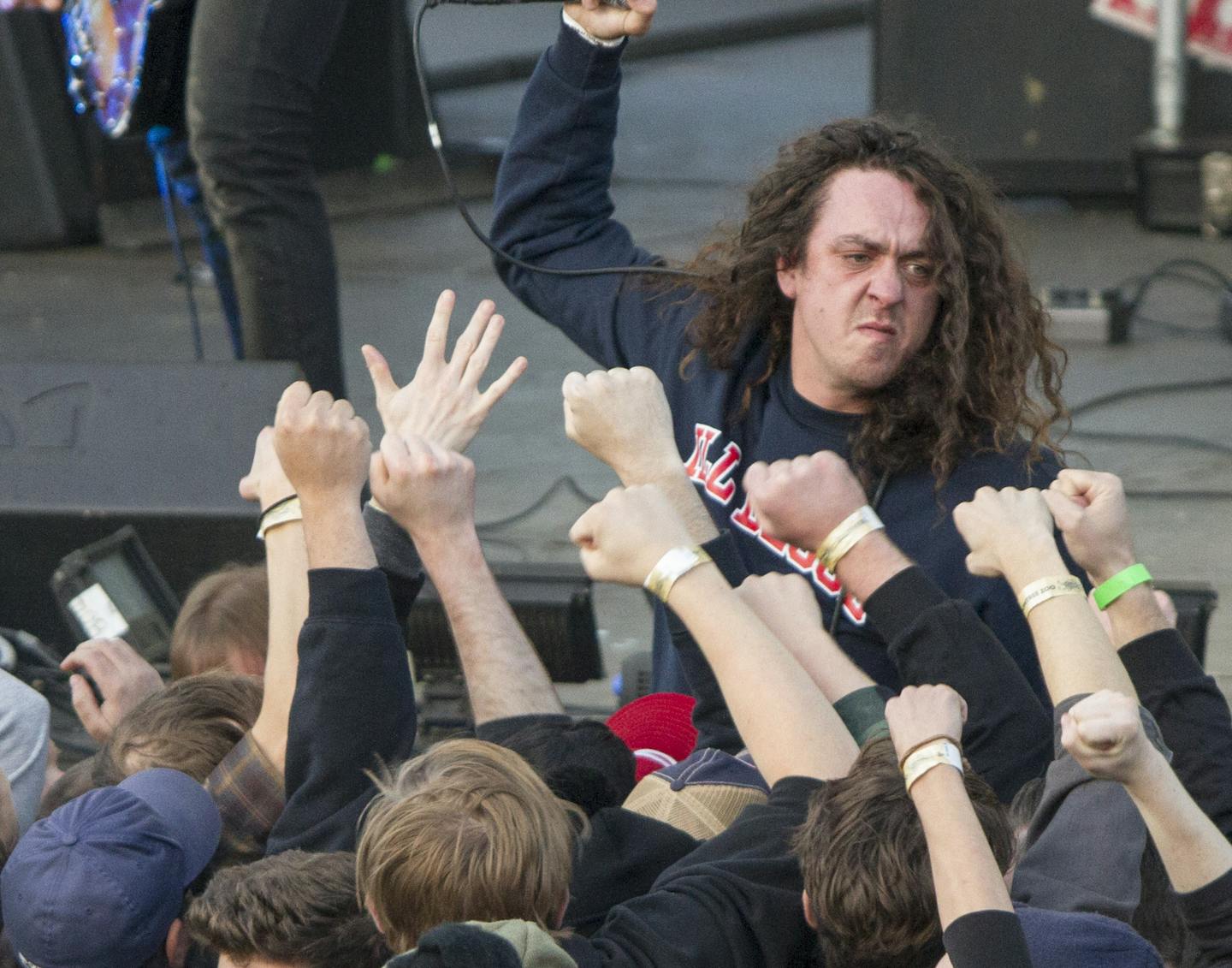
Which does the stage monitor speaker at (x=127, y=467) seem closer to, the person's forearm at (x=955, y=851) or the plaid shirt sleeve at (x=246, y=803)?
the plaid shirt sleeve at (x=246, y=803)

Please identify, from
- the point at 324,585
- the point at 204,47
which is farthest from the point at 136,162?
the point at 324,585

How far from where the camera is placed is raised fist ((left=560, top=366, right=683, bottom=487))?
240 cm

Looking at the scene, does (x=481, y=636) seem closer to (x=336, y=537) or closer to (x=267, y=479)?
(x=336, y=537)

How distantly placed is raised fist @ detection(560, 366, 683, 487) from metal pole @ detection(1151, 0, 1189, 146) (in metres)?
6.13

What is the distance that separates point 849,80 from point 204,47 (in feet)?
29.4

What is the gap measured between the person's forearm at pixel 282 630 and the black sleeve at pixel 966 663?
76 cm

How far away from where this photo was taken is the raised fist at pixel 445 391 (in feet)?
8.14

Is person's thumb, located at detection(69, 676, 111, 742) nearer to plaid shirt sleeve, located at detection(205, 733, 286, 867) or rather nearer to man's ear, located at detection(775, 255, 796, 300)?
plaid shirt sleeve, located at detection(205, 733, 286, 867)

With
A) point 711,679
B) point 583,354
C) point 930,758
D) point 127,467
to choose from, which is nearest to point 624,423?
point 711,679

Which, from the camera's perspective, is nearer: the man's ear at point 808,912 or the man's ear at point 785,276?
the man's ear at point 808,912

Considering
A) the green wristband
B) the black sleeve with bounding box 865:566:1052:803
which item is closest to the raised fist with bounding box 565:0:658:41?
the black sleeve with bounding box 865:566:1052:803

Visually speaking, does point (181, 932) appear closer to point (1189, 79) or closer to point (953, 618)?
point (953, 618)

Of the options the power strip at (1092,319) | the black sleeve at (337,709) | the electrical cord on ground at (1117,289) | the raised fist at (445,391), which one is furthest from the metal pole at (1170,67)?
the black sleeve at (337,709)

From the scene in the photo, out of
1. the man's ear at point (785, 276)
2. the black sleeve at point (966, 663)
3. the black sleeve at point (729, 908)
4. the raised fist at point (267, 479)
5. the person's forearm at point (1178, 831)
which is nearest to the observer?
the person's forearm at point (1178, 831)
